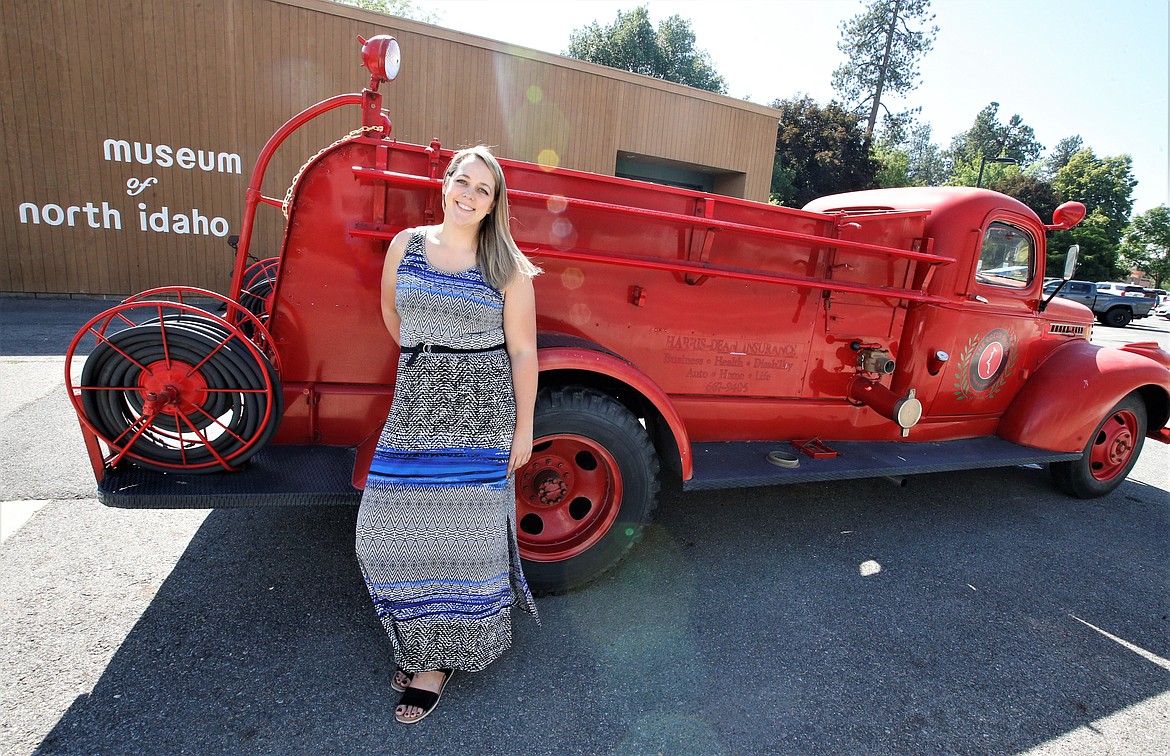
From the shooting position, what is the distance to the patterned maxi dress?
2053mm

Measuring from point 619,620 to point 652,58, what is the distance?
40.2 metres

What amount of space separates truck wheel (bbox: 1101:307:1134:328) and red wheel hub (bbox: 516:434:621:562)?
90.0 ft

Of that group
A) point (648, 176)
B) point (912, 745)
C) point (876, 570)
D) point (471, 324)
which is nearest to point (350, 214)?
point (471, 324)

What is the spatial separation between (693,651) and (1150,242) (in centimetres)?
Result: 5369

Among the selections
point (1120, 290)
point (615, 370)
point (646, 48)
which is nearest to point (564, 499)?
point (615, 370)

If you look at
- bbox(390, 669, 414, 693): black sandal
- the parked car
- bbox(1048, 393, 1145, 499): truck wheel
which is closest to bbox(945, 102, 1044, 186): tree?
the parked car

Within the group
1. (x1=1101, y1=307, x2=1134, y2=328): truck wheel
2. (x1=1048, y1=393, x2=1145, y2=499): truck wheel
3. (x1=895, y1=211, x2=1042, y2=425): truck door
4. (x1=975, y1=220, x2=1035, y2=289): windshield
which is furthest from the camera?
(x1=1101, y1=307, x2=1134, y2=328): truck wheel

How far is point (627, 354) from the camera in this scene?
3039 millimetres

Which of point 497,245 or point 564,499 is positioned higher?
point 497,245

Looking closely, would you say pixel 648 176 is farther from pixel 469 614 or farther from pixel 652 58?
pixel 652 58

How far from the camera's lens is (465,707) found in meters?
2.05

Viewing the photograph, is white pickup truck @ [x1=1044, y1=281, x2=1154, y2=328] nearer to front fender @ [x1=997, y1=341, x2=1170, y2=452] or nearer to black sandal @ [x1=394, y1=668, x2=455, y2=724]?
front fender @ [x1=997, y1=341, x2=1170, y2=452]

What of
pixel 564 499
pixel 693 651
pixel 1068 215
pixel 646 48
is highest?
pixel 646 48

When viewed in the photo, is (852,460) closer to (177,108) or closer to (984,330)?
(984,330)
